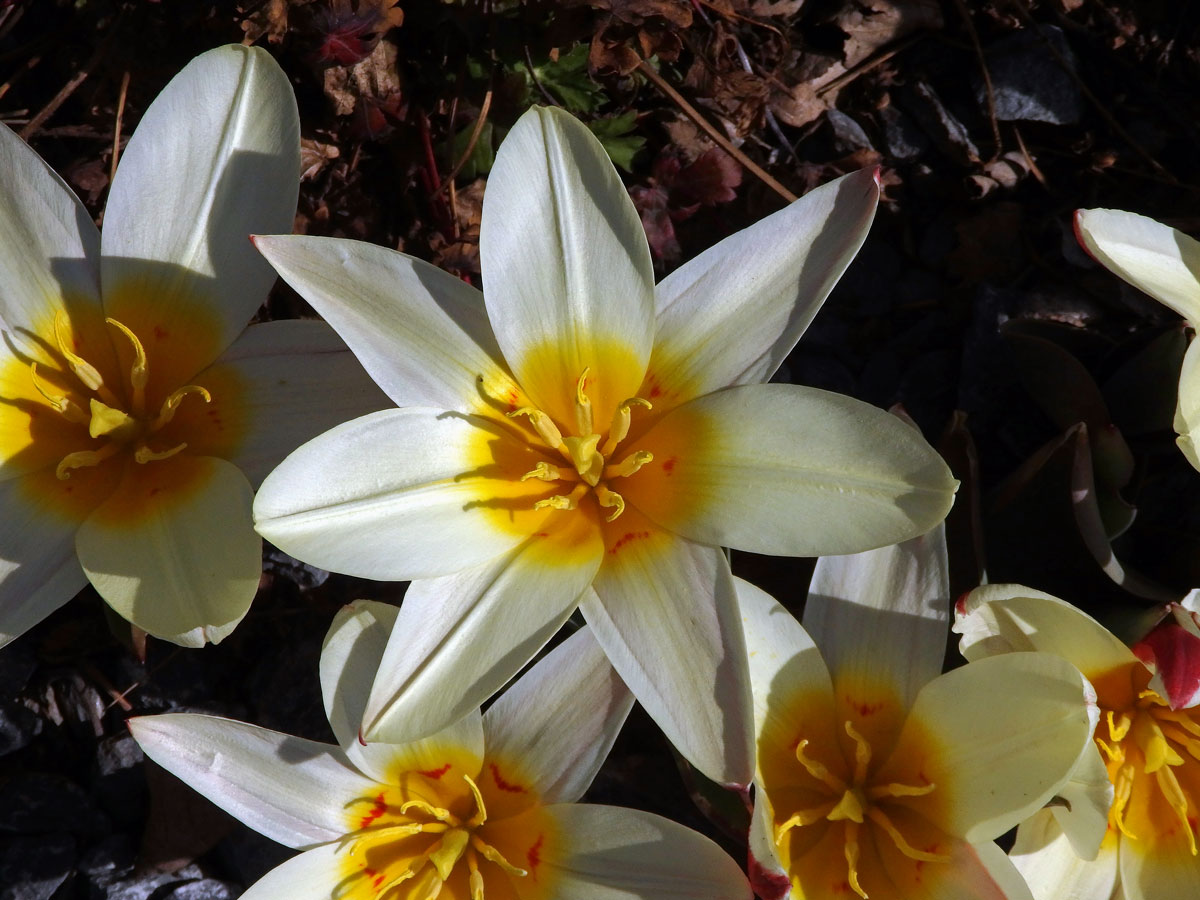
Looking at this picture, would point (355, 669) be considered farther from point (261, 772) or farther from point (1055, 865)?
point (1055, 865)

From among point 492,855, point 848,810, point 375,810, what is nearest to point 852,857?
point 848,810

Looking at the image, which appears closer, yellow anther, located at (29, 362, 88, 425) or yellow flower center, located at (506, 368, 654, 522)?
yellow flower center, located at (506, 368, 654, 522)

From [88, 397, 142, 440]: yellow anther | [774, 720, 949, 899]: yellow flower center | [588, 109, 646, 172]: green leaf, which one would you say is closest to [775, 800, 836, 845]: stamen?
[774, 720, 949, 899]: yellow flower center

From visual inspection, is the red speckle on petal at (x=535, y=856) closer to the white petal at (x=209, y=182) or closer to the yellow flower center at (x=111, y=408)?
the yellow flower center at (x=111, y=408)

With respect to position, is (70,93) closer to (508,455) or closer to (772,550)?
(508,455)

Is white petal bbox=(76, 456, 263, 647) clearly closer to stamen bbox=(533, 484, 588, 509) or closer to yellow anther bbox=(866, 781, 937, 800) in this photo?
stamen bbox=(533, 484, 588, 509)
